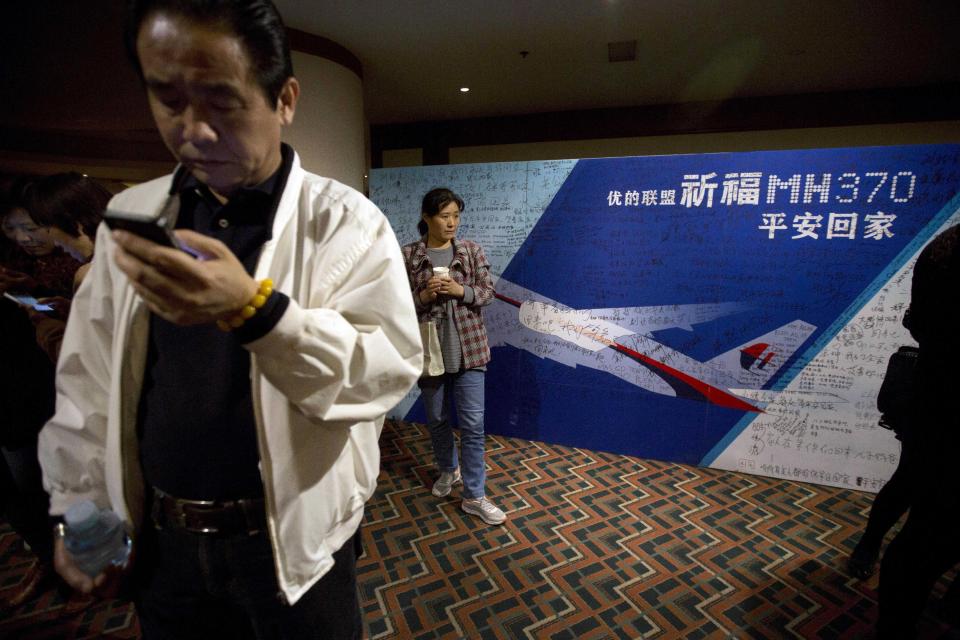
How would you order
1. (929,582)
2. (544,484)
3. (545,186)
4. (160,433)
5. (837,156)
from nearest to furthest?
(160,433) < (929,582) < (837,156) < (544,484) < (545,186)

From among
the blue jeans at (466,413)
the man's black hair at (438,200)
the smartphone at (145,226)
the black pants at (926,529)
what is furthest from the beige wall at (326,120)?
the black pants at (926,529)

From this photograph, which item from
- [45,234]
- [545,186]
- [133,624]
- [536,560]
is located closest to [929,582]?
[536,560]

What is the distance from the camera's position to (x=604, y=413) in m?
3.39

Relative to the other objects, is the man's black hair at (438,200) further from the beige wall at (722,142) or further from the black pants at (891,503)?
the beige wall at (722,142)

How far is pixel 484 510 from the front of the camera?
260 centimetres

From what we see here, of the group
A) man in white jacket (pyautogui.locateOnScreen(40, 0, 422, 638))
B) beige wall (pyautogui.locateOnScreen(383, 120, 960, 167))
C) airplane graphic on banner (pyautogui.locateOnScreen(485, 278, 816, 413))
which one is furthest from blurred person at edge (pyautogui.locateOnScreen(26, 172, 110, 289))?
beige wall (pyautogui.locateOnScreen(383, 120, 960, 167))

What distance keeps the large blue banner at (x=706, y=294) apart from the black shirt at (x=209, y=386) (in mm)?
Answer: 2665

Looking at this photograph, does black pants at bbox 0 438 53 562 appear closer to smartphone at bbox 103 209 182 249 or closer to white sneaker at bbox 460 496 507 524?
white sneaker at bbox 460 496 507 524

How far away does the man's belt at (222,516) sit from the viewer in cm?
89

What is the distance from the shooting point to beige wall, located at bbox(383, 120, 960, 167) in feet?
17.1

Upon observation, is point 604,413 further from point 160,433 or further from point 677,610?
point 160,433

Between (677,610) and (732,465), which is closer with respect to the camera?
(677,610)

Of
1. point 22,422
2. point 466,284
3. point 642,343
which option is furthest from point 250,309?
point 642,343

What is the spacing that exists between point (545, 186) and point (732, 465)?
2.43 m
